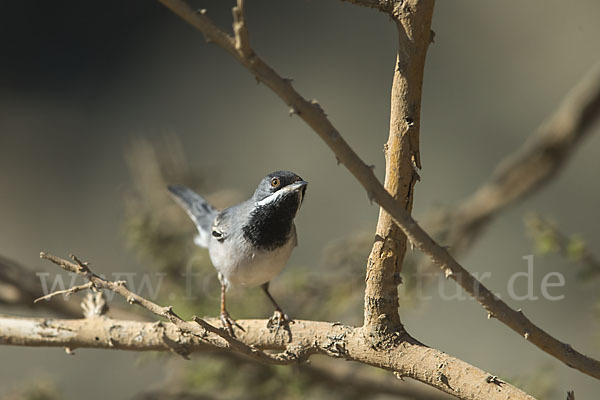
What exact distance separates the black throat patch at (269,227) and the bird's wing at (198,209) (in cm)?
45

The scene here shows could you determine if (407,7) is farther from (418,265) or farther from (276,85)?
(418,265)

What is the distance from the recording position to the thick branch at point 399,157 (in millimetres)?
1010

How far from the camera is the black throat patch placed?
167cm

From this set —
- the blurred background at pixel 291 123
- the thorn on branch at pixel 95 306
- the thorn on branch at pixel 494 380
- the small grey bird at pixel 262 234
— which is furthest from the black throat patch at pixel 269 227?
the blurred background at pixel 291 123

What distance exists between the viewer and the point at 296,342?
52.3 inches

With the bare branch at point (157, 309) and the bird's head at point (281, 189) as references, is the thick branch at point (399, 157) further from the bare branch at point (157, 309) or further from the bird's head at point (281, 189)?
the bird's head at point (281, 189)

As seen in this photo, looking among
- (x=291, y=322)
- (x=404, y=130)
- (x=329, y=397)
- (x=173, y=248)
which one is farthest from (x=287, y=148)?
(x=404, y=130)

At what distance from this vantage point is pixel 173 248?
2398 mm

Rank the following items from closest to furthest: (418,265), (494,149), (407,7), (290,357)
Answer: (407,7) → (290,357) → (418,265) → (494,149)

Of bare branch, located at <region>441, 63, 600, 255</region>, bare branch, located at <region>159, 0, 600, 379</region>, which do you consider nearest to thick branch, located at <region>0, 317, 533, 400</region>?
bare branch, located at <region>159, 0, 600, 379</region>

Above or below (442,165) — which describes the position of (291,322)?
below

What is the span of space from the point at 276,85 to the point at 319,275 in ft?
5.17

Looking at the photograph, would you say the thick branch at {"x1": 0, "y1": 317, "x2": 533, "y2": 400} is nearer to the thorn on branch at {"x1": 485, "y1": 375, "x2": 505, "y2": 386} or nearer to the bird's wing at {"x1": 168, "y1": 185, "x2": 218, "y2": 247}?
the thorn on branch at {"x1": 485, "y1": 375, "x2": 505, "y2": 386}

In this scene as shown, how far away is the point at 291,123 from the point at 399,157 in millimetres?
2758
